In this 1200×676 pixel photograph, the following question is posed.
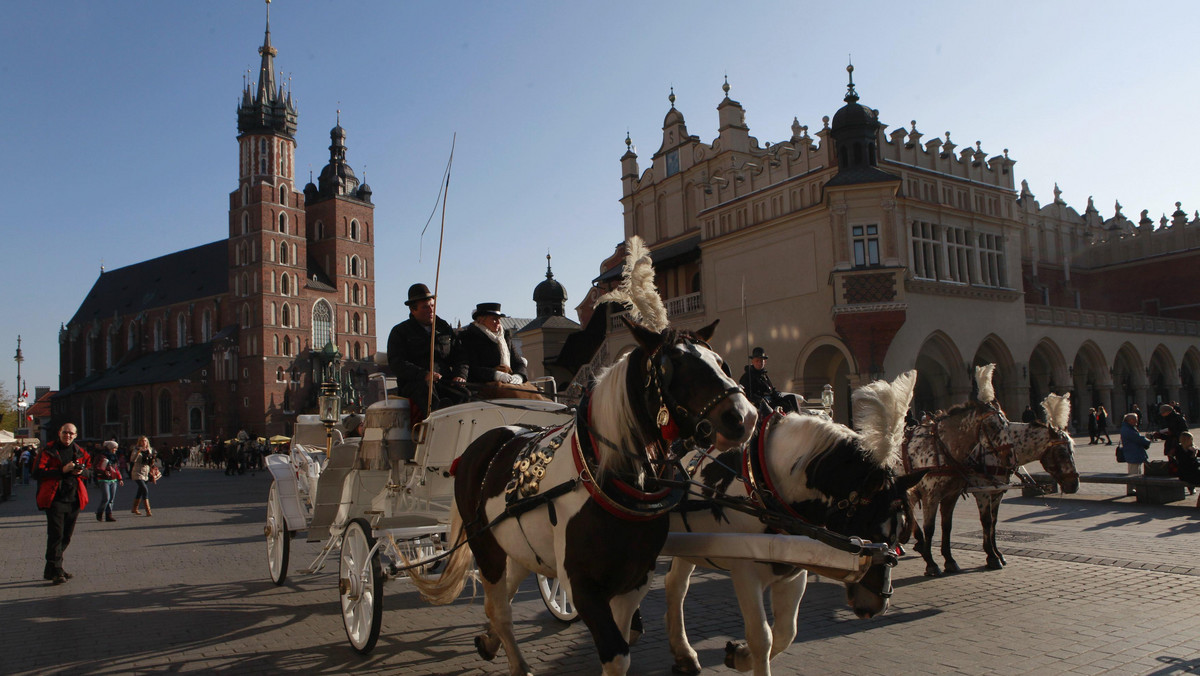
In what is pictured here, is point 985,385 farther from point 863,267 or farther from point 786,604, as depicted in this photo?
point 863,267

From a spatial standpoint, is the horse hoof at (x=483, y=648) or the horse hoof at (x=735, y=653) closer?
the horse hoof at (x=735, y=653)

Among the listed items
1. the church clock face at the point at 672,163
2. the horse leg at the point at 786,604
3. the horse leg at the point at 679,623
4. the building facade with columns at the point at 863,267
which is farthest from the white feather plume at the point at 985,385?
the church clock face at the point at 672,163

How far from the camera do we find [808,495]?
4.38 meters

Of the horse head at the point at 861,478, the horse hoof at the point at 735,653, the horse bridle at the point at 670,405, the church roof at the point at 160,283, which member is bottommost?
the horse hoof at the point at 735,653

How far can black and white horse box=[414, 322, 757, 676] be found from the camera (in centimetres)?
337

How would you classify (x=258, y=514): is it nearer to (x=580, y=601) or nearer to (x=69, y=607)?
(x=69, y=607)

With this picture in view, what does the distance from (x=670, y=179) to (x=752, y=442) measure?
2950 centimetres

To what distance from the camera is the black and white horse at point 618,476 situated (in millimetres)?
3365

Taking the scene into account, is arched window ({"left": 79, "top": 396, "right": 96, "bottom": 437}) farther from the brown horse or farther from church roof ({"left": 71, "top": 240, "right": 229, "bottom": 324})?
the brown horse

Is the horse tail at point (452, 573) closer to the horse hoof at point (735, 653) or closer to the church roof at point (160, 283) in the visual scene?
the horse hoof at point (735, 653)

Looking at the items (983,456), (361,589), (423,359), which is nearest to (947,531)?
(983,456)

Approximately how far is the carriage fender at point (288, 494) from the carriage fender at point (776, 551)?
15.5ft

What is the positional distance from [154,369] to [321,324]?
1782 cm

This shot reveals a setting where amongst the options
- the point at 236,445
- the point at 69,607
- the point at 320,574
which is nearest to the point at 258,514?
the point at 320,574
